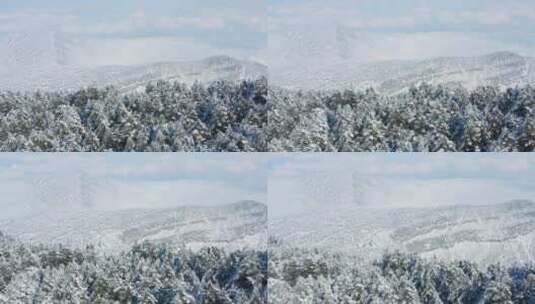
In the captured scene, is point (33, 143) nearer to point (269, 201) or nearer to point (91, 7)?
point (91, 7)

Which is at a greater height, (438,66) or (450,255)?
(438,66)

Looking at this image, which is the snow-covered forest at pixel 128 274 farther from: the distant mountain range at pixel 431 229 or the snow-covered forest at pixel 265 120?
the snow-covered forest at pixel 265 120

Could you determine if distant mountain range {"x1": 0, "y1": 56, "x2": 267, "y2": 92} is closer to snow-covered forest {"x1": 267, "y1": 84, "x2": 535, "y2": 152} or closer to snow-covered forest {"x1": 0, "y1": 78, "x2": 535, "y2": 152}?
snow-covered forest {"x1": 0, "y1": 78, "x2": 535, "y2": 152}

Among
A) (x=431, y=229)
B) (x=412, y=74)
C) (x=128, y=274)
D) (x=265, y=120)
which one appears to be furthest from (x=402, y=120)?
(x=128, y=274)

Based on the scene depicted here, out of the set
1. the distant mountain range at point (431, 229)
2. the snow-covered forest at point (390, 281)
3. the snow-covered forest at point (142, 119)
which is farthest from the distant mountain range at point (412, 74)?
the snow-covered forest at point (390, 281)

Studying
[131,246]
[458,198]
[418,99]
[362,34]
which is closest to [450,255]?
[458,198]

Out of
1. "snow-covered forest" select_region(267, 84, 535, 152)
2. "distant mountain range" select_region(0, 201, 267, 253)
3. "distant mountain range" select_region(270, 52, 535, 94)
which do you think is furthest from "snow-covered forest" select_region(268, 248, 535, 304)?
"distant mountain range" select_region(270, 52, 535, 94)
